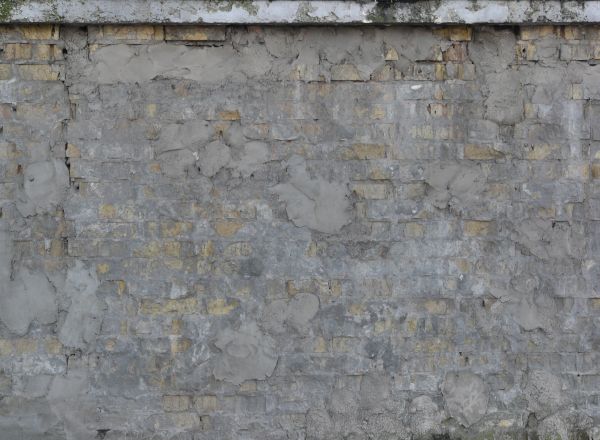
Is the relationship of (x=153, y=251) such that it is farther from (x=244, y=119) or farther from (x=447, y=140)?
(x=447, y=140)

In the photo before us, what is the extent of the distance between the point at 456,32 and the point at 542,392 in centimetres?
190

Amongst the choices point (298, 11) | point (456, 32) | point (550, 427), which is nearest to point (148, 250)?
point (298, 11)

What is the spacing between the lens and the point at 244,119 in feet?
10.5

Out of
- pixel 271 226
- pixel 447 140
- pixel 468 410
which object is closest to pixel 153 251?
pixel 271 226

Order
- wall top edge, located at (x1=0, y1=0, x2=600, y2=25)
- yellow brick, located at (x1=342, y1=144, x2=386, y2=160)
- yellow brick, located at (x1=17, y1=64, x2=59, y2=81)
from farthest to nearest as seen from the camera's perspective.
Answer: yellow brick, located at (x1=342, y1=144, x2=386, y2=160) → yellow brick, located at (x1=17, y1=64, x2=59, y2=81) → wall top edge, located at (x1=0, y1=0, x2=600, y2=25)

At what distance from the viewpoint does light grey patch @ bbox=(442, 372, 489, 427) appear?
3.29m

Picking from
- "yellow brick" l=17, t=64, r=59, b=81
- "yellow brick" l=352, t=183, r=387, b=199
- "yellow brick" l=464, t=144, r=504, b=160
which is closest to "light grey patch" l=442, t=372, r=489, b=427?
"yellow brick" l=352, t=183, r=387, b=199

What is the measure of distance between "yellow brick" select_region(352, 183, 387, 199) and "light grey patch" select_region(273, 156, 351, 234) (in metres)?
0.06

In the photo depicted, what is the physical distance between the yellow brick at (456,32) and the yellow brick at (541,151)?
649 mm

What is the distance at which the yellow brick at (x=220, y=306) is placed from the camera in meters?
3.22

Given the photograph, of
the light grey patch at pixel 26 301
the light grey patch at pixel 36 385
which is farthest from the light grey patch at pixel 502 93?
the light grey patch at pixel 36 385

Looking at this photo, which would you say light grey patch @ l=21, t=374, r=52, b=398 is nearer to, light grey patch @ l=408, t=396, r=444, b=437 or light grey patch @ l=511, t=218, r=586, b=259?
light grey patch @ l=408, t=396, r=444, b=437

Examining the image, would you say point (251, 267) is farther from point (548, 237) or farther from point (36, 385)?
point (548, 237)

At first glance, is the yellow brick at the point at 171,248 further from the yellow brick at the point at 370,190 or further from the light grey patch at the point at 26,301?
the yellow brick at the point at 370,190
